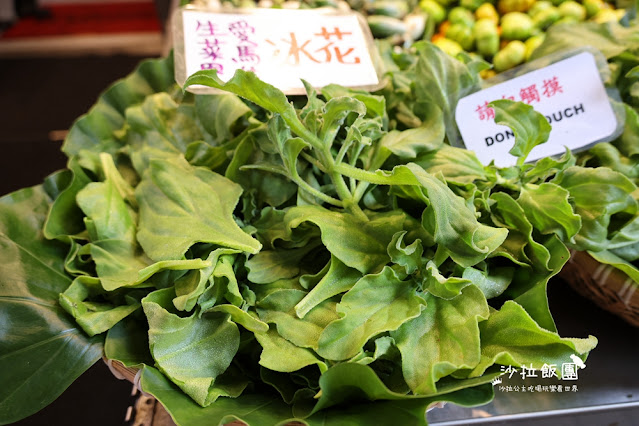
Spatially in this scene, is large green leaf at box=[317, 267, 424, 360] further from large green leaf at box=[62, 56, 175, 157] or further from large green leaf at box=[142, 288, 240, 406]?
large green leaf at box=[62, 56, 175, 157]

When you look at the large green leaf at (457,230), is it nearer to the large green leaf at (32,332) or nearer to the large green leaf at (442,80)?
the large green leaf at (442,80)

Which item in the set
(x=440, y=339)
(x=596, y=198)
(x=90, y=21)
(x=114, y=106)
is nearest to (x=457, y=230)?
(x=440, y=339)

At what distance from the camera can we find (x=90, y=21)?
2.64 metres

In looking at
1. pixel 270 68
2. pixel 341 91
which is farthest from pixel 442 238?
pixel 270 68

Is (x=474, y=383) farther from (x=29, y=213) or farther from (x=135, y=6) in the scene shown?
(x=135, y=6)

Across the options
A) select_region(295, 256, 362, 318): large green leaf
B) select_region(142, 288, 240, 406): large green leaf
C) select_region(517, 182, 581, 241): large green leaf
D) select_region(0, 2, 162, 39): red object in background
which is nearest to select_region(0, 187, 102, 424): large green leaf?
select_region(142, 288, 240, 406): large green leaf

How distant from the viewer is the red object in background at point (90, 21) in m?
2.46

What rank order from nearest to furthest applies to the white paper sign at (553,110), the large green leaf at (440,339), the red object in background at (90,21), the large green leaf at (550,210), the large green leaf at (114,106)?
the large green leaf at (440,339)
the large green leaf at (550,210)
the white paper sign at (553,110)
the large green leaf at (114,106)
the red object in background at (90,21)

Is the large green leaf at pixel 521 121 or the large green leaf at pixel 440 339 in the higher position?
the large green leaf at pixel 521 121

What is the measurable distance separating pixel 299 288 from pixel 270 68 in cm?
30

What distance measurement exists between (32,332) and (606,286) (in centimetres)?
66

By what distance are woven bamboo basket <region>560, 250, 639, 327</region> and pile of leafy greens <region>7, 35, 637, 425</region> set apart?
47 mm

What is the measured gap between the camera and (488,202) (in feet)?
1.90

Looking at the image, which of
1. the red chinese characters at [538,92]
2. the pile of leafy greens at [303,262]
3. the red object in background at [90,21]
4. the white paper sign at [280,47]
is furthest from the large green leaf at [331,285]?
the red object in background at [90,21]
